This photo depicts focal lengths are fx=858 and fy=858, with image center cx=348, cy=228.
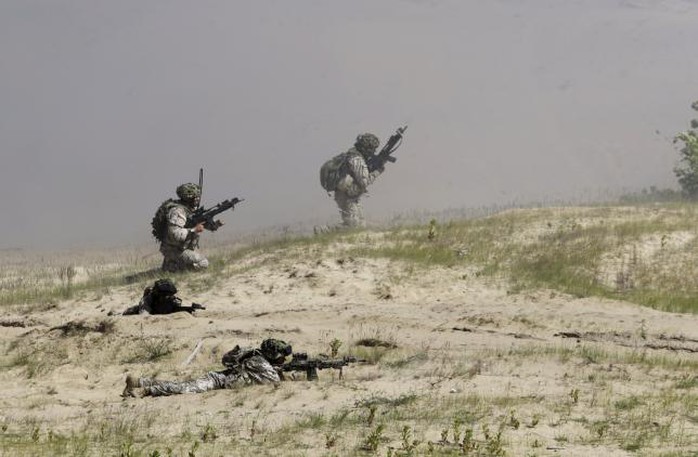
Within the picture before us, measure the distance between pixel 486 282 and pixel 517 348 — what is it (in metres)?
3.85

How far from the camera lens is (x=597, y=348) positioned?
37.5 feet

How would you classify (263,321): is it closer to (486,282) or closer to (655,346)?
(486,282)

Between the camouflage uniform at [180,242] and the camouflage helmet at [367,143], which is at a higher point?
the camouflage helmet at [367,143]

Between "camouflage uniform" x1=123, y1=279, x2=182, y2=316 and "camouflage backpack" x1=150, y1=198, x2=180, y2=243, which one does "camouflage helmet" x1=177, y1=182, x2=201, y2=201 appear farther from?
"camouflage uniform" x1=123, y1=279, x2=182, y2=316

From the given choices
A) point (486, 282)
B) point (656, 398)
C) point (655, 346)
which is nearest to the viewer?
point (656, 398)

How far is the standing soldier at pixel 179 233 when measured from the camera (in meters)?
17.2

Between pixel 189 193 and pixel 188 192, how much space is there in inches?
1.2

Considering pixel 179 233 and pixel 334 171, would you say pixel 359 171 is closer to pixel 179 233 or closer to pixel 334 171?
pixel 334 171

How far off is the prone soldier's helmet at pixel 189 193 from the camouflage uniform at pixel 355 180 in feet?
20.6

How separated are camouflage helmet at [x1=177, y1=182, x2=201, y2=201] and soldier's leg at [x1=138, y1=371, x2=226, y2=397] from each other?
7.96 meters

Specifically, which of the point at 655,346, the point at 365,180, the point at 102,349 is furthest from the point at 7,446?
the point at 365,180

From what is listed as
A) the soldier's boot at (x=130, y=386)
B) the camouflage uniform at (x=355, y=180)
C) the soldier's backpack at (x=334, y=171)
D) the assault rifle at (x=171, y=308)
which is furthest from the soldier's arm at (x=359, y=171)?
the soldier's boot at (x=130, y=386)

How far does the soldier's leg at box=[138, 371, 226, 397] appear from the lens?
9.82 metres

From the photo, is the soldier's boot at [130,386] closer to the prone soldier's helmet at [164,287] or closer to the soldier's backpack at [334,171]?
the prone soldier's helmet at [164,287]
